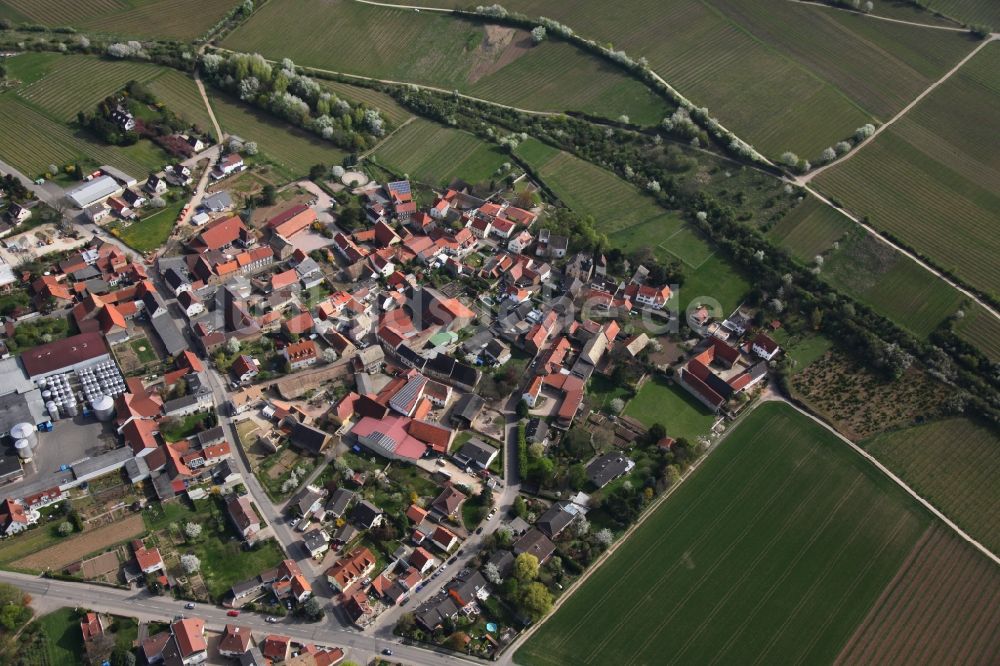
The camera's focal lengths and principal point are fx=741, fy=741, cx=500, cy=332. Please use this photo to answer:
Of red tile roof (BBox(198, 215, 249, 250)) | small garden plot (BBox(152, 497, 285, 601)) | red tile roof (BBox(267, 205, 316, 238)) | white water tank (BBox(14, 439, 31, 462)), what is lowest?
white water tank (BBox(14, 439, 31, 462))

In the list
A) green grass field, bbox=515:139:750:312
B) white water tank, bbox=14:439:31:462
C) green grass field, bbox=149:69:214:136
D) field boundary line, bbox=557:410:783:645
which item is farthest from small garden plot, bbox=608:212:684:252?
white water tank, bbox=14:439:31:462

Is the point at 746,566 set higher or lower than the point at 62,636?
higher

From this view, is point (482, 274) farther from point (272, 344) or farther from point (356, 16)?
point (356, 16)

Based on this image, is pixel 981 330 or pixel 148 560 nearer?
pixel 148 560

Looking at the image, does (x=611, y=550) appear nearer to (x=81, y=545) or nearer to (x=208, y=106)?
(x=81, y=545)

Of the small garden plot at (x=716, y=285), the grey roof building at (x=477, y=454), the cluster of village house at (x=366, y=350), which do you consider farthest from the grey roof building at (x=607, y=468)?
the small garden plot at (x=716, y=285)

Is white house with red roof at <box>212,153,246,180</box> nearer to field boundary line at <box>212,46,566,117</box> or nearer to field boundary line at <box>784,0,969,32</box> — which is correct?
field boundary line at <box>212,46,566,117</box>

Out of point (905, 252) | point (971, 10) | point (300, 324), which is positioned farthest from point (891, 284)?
point (971, 10)
